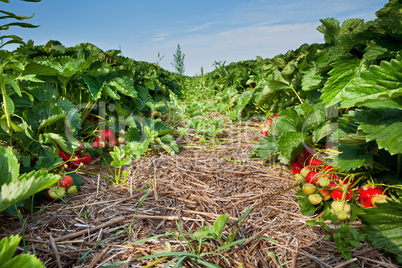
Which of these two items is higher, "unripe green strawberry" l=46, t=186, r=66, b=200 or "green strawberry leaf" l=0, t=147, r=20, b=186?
"green strawberry leaf" l=0, t=147, r=20, b=186

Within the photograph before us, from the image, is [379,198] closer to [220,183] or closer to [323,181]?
[323,181]

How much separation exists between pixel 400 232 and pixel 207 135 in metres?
2.17

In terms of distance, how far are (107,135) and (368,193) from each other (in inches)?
81.0

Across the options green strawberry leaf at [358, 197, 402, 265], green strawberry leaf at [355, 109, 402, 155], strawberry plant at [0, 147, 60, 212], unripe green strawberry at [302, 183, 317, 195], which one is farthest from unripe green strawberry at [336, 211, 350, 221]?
strawberry plant at [0, 147, 60, 212]

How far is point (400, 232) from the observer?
1.15 meters

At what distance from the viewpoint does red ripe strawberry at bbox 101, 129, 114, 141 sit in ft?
7.70

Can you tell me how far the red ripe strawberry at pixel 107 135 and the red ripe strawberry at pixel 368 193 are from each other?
2.01 m

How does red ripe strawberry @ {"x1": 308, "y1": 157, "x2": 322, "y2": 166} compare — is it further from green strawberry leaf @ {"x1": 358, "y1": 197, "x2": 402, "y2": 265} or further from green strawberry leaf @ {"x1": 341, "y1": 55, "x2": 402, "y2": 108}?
green strawberry leaf @ {"x1": 341, "y1": 55, "x2": 402, "y2": 108}

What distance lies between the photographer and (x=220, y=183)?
74.3 inches

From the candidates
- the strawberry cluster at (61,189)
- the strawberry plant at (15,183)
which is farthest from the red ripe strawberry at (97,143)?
the strawberry plant at (15,183)

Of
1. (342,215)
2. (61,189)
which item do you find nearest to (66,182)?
(61,189)

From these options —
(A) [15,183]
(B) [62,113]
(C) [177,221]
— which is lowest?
(C) [177,221]

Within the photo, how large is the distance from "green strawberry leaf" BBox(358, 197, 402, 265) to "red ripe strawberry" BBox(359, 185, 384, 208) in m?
0.20

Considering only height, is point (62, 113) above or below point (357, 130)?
above
